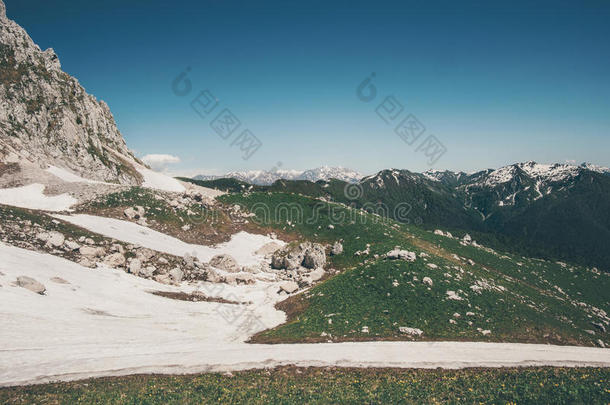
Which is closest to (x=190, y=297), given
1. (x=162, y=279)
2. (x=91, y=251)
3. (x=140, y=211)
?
(x=162, y=279)

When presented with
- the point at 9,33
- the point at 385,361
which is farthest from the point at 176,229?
the point at 9,33

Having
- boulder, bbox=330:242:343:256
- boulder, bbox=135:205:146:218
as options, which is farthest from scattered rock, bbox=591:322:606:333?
boulder, bbox=135:205:146:218

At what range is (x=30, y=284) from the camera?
99.6 ft

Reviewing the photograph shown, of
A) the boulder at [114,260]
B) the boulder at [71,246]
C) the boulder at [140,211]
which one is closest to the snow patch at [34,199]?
the boulder at [140,211]

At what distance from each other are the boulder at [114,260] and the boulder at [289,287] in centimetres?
2479

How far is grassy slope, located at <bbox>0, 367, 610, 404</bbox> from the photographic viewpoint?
1850cm

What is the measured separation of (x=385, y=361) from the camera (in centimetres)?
2606

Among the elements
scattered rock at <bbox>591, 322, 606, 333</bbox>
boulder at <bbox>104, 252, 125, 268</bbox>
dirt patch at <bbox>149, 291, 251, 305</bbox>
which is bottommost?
scattered rock at <bbox>591, 322, 606, 333</bbox>

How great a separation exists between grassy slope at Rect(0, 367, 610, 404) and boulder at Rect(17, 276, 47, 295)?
1579cm

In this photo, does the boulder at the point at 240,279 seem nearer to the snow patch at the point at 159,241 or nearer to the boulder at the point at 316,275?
the snow patch at the point at 159,241

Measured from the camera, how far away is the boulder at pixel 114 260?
137 feet

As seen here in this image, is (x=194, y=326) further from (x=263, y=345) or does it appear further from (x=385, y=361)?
(x=385, y=361)

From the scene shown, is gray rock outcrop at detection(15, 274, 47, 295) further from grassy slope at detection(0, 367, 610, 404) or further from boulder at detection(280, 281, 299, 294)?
boulder at detection(280, 281, 299, 294)

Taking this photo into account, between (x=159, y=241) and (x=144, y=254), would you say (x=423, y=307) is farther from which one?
(x=159, y=241)
